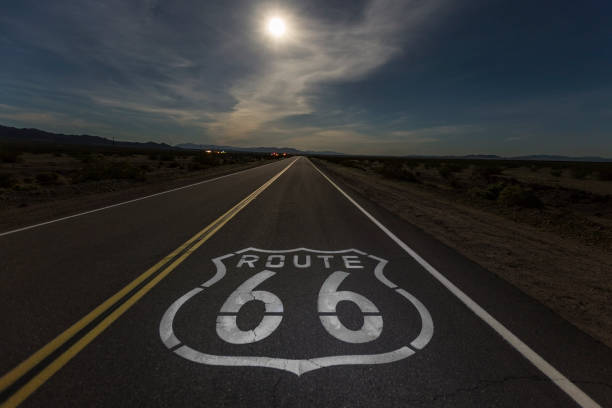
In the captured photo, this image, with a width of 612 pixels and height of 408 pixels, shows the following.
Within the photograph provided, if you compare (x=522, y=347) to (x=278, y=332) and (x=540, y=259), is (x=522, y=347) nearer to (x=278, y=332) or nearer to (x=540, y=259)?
(x=278, y=332)

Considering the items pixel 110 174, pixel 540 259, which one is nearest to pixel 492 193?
pixel 540 259

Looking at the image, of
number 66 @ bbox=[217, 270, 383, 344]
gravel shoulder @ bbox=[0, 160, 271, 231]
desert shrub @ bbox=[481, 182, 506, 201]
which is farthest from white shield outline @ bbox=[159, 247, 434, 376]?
desert shrub @ bbox=[481, 182, 506, 201]

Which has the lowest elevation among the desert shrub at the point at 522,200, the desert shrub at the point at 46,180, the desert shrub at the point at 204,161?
the desert shrub at the point at 204,161

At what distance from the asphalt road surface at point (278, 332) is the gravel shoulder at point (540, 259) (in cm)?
34

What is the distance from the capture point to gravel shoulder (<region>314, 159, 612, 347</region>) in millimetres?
3652

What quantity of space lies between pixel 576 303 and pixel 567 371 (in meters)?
1.82

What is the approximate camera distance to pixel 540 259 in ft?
18.0

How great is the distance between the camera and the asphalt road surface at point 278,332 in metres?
2.25

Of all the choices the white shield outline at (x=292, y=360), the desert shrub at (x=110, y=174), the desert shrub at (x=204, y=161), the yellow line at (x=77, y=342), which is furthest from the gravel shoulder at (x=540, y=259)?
the desert shrub at (x=204, y=161)

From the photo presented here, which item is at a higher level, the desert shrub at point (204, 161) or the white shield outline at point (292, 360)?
the white shield outline at point (292, 360)

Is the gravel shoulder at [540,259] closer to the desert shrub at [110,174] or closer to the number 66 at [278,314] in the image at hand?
the number 66 at [278,314]

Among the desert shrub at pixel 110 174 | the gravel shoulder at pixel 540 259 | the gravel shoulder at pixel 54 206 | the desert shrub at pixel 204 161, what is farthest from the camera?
the desert shrub at pixel 204 161

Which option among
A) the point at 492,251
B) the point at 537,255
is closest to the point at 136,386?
the point at 492,251

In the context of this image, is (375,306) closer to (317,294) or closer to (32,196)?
(317,294)
